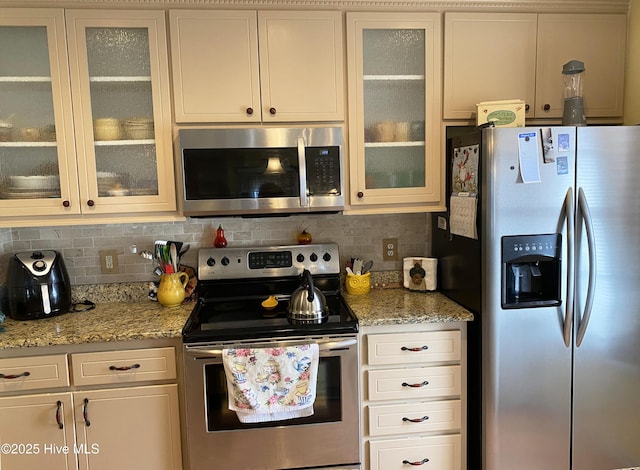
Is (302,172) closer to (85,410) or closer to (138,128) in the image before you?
(138,128)

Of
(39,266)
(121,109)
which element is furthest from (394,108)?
(39,266)

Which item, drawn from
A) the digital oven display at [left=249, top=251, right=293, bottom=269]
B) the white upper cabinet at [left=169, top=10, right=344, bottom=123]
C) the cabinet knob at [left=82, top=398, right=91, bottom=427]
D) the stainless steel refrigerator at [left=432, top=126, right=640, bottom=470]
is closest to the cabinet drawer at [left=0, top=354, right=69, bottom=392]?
the cabinet knob at [left=82, top=398, right=91, bottom=427]

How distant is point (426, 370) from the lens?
2006mm

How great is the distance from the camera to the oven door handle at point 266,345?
1840mm

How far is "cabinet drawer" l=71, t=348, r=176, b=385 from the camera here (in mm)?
1853

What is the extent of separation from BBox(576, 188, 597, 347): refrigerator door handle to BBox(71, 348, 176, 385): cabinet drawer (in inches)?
69.1

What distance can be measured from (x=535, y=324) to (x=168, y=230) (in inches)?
73.9

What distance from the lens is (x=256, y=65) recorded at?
2082 mm

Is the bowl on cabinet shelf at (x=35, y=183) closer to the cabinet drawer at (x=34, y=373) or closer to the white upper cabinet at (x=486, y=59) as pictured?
the cabinet drawer at (x=34, y=373)

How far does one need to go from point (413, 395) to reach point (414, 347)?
218 mm

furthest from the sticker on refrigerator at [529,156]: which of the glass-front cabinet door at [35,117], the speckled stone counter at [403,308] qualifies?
the glass-front cabinet door at [35,117]

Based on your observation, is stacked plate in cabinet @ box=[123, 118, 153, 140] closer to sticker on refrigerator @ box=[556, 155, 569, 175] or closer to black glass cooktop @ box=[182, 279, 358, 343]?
black glass cooktop @ box=[182, 279, 358, 343]

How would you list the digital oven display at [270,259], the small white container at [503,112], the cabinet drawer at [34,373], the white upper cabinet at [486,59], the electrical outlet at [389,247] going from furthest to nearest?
the electrical outlet at [389,247]
the digital oven display at [270,259]
the white upper cabinet at [486,59]
the small white container at [503,112]
the cabinet drawer at [34,373]

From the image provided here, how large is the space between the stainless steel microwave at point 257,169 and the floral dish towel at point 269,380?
0.65 meters
